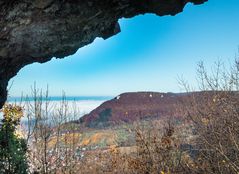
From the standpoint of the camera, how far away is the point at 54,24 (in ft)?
24.3

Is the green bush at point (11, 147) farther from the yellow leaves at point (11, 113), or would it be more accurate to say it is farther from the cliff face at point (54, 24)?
the cliff face at point (54, 24)

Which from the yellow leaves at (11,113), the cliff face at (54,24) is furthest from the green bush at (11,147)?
the cliff face at (54,24)

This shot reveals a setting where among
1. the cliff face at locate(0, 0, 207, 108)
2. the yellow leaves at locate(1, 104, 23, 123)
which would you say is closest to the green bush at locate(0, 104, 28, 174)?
the yellow leaves at locate(1, 104, 23, 123)

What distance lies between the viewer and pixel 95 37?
28.6ft

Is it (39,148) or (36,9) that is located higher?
(36,9)

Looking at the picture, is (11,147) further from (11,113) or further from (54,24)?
(54,24)

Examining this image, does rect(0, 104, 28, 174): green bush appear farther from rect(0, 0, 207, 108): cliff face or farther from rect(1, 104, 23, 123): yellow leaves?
rect(0, 0, 207, 108): cliff face

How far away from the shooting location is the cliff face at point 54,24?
6.78 meters

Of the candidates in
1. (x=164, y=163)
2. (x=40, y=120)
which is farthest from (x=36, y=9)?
(x=40, y=120)

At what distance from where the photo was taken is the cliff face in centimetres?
678

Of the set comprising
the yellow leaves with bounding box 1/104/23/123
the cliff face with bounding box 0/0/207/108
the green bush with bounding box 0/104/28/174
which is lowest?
the green bush with bounding box 0/104/28/174

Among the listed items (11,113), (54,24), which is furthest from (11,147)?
(54,24)

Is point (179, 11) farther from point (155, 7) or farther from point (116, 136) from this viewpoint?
point (116, 136)

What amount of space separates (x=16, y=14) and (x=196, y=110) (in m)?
11.5
